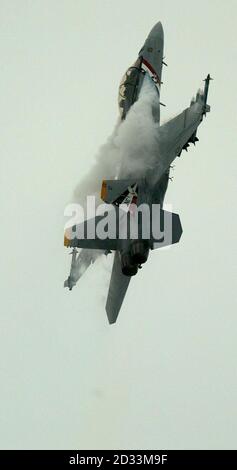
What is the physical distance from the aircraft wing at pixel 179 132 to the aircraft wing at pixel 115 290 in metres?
4.74

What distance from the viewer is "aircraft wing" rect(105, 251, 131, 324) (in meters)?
33.7

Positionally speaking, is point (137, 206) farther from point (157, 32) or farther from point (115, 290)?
point (157, 32)

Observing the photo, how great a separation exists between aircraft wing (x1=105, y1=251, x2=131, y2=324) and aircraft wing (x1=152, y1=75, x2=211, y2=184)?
4739mm

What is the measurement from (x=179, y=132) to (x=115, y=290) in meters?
7.48

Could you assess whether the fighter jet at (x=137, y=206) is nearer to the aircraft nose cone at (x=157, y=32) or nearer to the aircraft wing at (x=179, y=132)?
the aircraft wing at (x=179, y=132)

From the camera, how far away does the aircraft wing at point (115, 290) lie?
33656 millimetres

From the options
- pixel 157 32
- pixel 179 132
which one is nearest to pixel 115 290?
pixel 179 132

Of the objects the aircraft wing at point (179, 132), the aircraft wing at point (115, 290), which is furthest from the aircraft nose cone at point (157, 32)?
the aircraft wing at point (115, 290)

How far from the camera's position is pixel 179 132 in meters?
32.2

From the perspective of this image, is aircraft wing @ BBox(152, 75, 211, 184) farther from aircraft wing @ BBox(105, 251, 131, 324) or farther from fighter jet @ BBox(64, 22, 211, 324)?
aircraft wing @ BBox(105, 251, 131, 324)

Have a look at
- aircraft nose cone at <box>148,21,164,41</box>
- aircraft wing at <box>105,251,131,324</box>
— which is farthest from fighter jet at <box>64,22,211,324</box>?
aircraft nose cone at <box>148,21,164,41</box>
